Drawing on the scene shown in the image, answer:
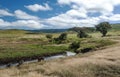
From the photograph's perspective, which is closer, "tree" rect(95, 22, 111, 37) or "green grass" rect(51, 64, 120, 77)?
"green grass" rect(51, 64, 120, 77)

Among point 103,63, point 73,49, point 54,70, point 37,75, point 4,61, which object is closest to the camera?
point 37,75

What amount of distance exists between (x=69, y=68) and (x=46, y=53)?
57649mm

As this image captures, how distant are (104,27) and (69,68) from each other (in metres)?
154

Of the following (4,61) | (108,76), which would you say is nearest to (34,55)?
(4,61)

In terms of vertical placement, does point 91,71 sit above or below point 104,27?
above

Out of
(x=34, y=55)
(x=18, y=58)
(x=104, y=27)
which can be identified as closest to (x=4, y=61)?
(x=18, y=58)

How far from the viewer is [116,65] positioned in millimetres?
36156

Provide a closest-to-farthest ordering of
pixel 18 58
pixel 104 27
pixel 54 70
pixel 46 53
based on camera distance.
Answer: pixel 54 70
pixel 18 58
pixel 46 53
pixel 104 27

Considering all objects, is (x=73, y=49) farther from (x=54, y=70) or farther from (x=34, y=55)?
(x=54, y=70)

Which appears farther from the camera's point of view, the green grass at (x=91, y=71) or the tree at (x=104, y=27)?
the tree at (x=104, y=27)

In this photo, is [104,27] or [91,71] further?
[104,27]

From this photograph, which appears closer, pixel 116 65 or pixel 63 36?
pixel 116 65

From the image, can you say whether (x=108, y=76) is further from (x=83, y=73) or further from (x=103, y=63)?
(x=103, y=63)

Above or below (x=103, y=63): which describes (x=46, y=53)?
below
